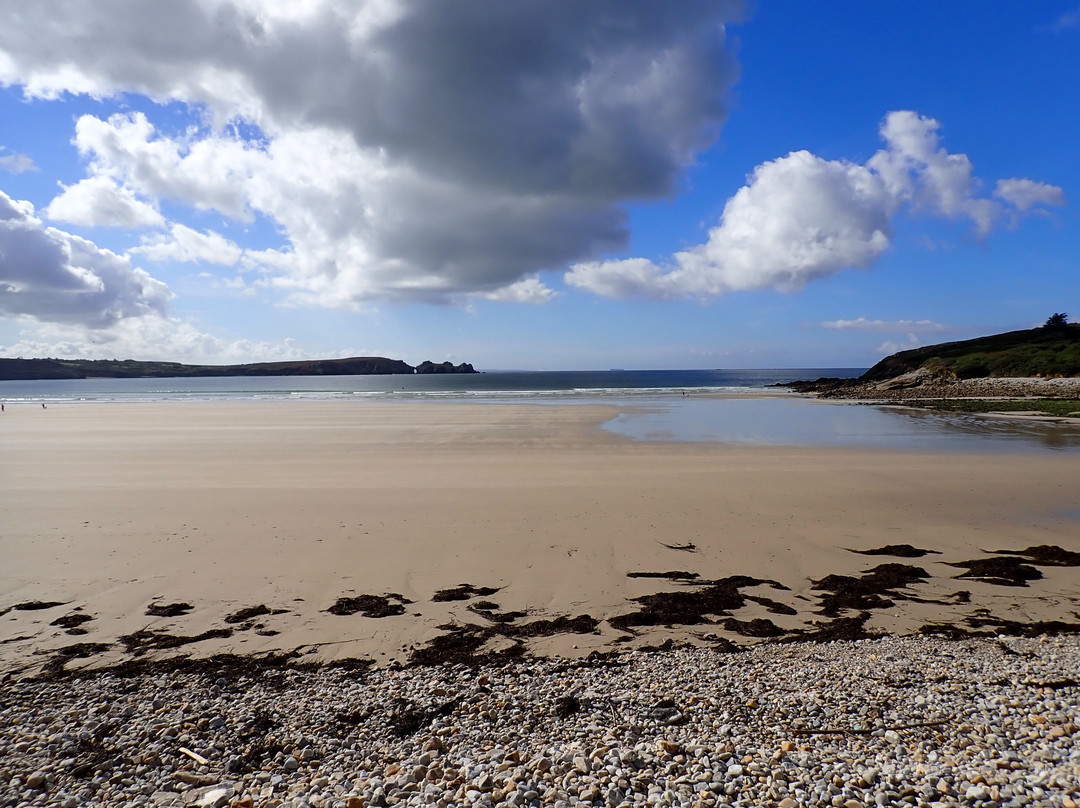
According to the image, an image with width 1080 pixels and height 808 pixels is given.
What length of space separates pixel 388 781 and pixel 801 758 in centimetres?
279

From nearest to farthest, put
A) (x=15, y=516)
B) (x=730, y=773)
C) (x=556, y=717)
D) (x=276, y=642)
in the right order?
(x=730, y=773) < (x=556, y=717) < (x=276, y=642) < (x=15, y=516)

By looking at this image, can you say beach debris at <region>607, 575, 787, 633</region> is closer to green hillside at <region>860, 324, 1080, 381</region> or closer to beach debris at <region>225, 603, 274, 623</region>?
beach debris at <region>225, 603, 274, 623</region>

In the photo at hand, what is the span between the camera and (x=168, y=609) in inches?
263

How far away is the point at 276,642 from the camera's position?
232 inches

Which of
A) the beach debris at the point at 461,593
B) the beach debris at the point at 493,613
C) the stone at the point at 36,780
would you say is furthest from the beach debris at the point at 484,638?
the stone at the point at 36,780

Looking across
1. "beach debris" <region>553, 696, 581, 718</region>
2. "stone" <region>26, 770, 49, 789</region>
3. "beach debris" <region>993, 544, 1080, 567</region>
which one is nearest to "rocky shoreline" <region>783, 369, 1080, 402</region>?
"beach debris" <region>993, 544, 1080, 567</region>

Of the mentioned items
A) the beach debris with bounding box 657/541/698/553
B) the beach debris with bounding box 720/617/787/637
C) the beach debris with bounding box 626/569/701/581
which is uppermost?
the beach debris with bounding box 657/541/698/553

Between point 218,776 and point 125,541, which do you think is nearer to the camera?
point 218,776

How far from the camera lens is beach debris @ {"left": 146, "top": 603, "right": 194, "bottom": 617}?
6.54 m

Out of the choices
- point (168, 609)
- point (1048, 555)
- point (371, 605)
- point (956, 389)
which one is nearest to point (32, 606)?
point (168, 609)

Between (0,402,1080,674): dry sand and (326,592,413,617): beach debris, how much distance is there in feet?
0.56

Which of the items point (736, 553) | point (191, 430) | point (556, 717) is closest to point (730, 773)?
point (556, 717)

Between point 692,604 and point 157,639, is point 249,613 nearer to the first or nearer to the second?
point 157,639

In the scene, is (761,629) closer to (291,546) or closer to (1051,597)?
(1051,597)
